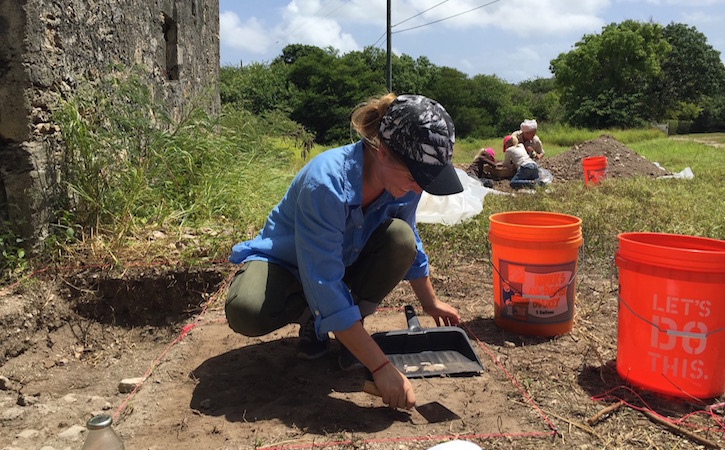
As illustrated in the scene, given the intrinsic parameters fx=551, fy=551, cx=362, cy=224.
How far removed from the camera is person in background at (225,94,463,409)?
1.62 meters

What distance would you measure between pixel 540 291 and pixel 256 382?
126 cm

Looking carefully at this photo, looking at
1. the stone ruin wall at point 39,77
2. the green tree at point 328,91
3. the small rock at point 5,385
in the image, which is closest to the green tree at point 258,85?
the green tree at point 328,91

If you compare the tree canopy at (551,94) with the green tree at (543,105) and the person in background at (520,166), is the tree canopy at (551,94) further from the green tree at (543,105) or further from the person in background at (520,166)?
the person in background at (520,166)

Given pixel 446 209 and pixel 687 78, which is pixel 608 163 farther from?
pixel 687 78

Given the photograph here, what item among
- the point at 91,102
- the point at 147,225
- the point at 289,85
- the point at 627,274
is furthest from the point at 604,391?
the point at 289,85

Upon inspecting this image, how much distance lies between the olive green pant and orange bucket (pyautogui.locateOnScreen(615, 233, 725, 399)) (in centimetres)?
80

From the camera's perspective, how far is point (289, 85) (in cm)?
2788

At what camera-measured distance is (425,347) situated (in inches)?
91.4

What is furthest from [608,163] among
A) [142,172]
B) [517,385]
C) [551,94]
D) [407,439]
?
[551,94]

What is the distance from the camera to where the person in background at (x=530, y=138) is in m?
8.32

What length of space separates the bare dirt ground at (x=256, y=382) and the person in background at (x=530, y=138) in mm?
5341

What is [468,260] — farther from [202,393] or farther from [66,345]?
[66,345]

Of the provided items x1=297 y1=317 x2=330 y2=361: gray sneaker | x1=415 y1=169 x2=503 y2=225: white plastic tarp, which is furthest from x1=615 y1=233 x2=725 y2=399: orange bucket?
x1=415 y1=169 x2=503 y2=225: white plastic tarp

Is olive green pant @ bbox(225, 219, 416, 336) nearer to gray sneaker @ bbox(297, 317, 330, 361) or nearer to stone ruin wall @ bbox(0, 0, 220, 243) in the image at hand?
gray sneaker @ bbox(297, 317, 330, 361)
